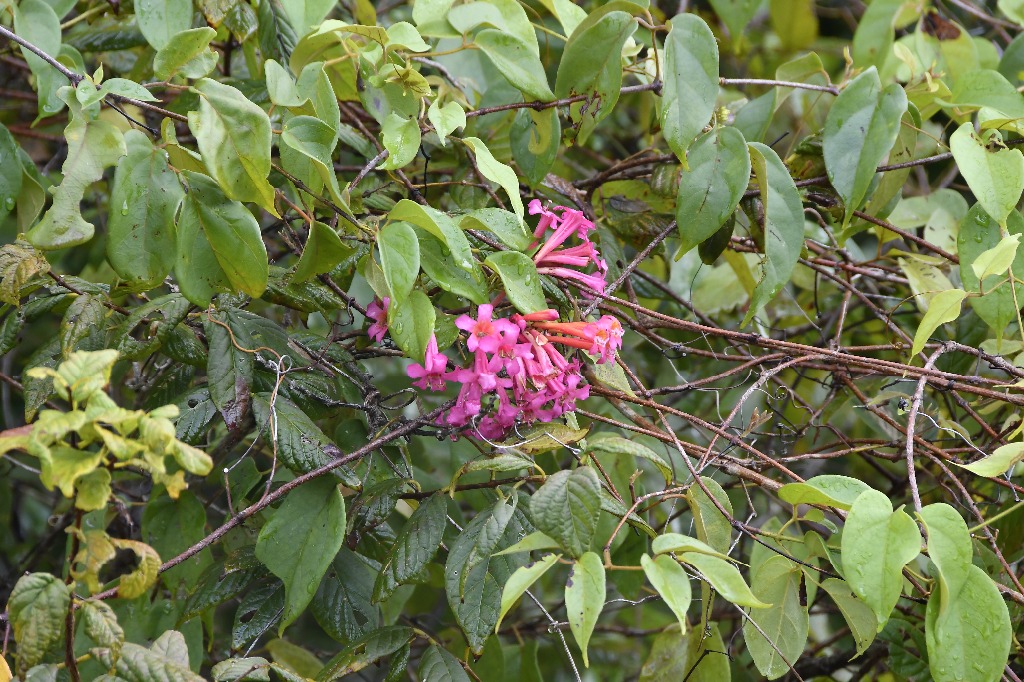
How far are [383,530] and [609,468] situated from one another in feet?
1.04

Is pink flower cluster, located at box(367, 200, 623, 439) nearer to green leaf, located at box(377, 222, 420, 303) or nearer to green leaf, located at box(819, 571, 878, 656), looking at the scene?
green leaf, located at box(377, 222, 420, 303)

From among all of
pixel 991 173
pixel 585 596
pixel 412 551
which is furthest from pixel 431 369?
pixel 991 173

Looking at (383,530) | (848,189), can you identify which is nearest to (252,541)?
(383,530)

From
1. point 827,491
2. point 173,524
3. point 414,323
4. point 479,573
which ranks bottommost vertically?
point 173,524

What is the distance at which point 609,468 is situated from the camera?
1.22 m

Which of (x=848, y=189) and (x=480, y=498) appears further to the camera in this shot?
(x=480, y=498)

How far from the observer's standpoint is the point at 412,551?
2.97ft

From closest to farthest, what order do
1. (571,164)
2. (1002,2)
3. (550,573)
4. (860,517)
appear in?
1. (860,517)
2. (1002,2)
3. (571,164)
4. (550,573)

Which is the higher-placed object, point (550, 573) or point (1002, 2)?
point (1002, 2)

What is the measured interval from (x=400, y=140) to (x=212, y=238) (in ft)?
0.68

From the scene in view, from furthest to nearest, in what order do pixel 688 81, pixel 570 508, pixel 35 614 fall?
pixel 688 81
pixel 570 508
pixel 35 614

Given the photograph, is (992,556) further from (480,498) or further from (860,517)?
(480,498)

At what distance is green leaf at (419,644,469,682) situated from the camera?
36.3 inches

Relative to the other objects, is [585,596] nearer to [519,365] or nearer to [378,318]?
[519,365]
